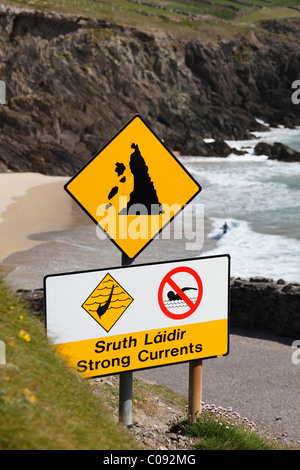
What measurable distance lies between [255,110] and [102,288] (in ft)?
216

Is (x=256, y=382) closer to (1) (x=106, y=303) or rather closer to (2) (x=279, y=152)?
(1) (x=106, y=303)

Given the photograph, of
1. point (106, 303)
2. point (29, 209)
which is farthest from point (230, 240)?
point (106, 303)

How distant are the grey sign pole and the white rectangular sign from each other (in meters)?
0.17

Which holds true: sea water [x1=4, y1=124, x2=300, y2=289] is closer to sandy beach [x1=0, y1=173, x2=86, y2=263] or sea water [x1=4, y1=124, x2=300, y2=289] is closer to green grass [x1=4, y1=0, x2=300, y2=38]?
sandy beach [x1=0, y1=173, x2=86, y2=263]

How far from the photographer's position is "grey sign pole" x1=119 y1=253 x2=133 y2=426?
13.9 feet

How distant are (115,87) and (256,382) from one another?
154ft

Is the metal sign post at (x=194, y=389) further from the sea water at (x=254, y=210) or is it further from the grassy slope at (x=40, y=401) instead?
the sea water at (x=254, y=210)

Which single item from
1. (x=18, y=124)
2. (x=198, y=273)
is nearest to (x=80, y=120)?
(x=18, y=124)

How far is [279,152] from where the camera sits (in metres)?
46.6

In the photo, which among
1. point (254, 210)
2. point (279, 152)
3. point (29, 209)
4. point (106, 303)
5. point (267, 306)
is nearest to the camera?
point (106, 303)

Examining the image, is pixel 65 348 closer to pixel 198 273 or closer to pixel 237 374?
pixel 198 273

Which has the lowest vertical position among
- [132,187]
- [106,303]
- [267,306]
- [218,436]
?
[267,306]

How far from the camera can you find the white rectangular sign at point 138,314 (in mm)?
3961

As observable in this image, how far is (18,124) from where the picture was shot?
4228 cm
